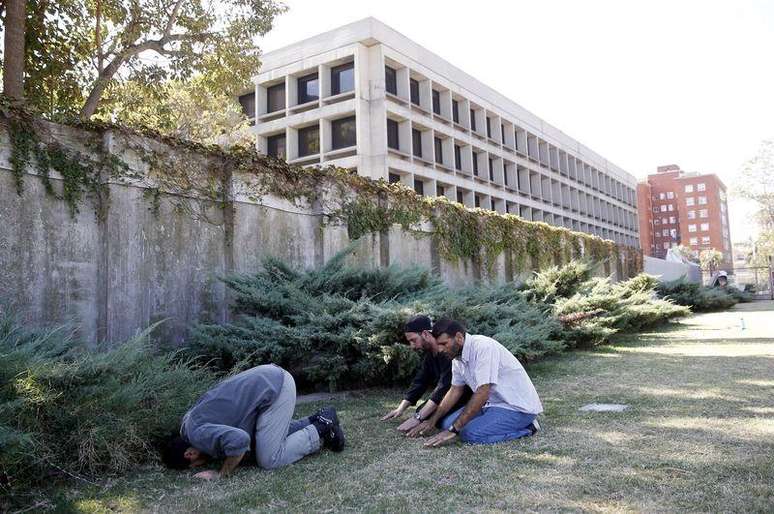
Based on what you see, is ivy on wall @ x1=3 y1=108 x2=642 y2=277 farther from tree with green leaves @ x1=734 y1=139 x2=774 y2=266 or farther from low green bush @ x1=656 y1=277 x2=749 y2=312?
tree with green leaves @ x1=734 y1=139 x2=774 y2=266

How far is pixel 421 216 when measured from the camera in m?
14.5

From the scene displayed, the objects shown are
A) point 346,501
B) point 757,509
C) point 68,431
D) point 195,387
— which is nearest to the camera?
point 757,509

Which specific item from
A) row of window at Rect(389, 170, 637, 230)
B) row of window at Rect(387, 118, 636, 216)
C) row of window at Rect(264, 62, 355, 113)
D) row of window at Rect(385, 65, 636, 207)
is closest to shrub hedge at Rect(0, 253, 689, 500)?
row of window at Rect(389, 170, 637, 230)

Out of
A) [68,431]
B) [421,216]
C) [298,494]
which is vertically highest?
[421,216]

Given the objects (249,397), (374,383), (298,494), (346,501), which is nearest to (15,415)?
(249,397)

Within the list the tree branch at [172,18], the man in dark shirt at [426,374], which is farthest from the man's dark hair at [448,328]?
the tree branch at [172,18]

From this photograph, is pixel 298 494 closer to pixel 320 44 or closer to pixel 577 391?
pixel 577 391

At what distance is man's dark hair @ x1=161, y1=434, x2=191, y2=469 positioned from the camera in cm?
460

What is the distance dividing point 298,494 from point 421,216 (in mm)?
10939

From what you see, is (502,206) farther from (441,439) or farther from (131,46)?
(441,439)

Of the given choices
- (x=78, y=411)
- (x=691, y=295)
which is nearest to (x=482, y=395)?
(x=78, y=411)

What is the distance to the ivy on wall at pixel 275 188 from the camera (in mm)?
7707

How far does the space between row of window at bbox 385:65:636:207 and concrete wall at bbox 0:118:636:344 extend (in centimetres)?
2728

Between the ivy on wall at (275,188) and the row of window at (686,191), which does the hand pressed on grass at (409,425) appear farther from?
the row of window at (686,191)
